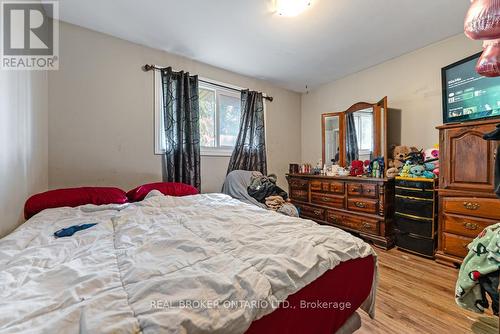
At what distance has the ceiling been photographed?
1.85 m

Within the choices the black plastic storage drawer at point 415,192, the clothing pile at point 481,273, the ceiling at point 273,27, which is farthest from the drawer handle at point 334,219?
the ceiling at point 273,27

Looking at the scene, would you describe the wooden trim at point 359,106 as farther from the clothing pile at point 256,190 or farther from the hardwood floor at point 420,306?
the hardwood floor at point 420,306

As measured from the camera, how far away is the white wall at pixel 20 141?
4.10ft

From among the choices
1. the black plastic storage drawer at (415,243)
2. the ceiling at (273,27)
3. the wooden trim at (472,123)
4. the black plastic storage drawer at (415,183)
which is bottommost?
the black plastic storage drawer at (415,243)

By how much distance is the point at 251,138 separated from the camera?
3326mm

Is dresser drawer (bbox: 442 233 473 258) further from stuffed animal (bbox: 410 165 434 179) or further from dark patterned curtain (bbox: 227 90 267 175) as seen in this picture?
dark patterned curtain (bbox: 227 90 267 175)

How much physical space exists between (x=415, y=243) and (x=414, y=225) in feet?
0.63

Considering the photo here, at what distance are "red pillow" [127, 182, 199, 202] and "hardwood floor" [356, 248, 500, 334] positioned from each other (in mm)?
1857

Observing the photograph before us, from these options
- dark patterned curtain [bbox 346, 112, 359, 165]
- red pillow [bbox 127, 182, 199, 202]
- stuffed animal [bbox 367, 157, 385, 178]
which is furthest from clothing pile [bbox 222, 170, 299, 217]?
dark patterned curtain [bbox 346, 112, 359, 165]

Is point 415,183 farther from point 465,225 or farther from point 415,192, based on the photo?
point 465,225

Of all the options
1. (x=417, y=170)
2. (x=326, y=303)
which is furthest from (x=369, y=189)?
(x=326, y=303)

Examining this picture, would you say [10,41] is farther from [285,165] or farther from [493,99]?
[493,99]

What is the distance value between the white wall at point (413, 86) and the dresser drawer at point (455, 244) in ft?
3.62

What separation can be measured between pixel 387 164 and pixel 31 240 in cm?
333
